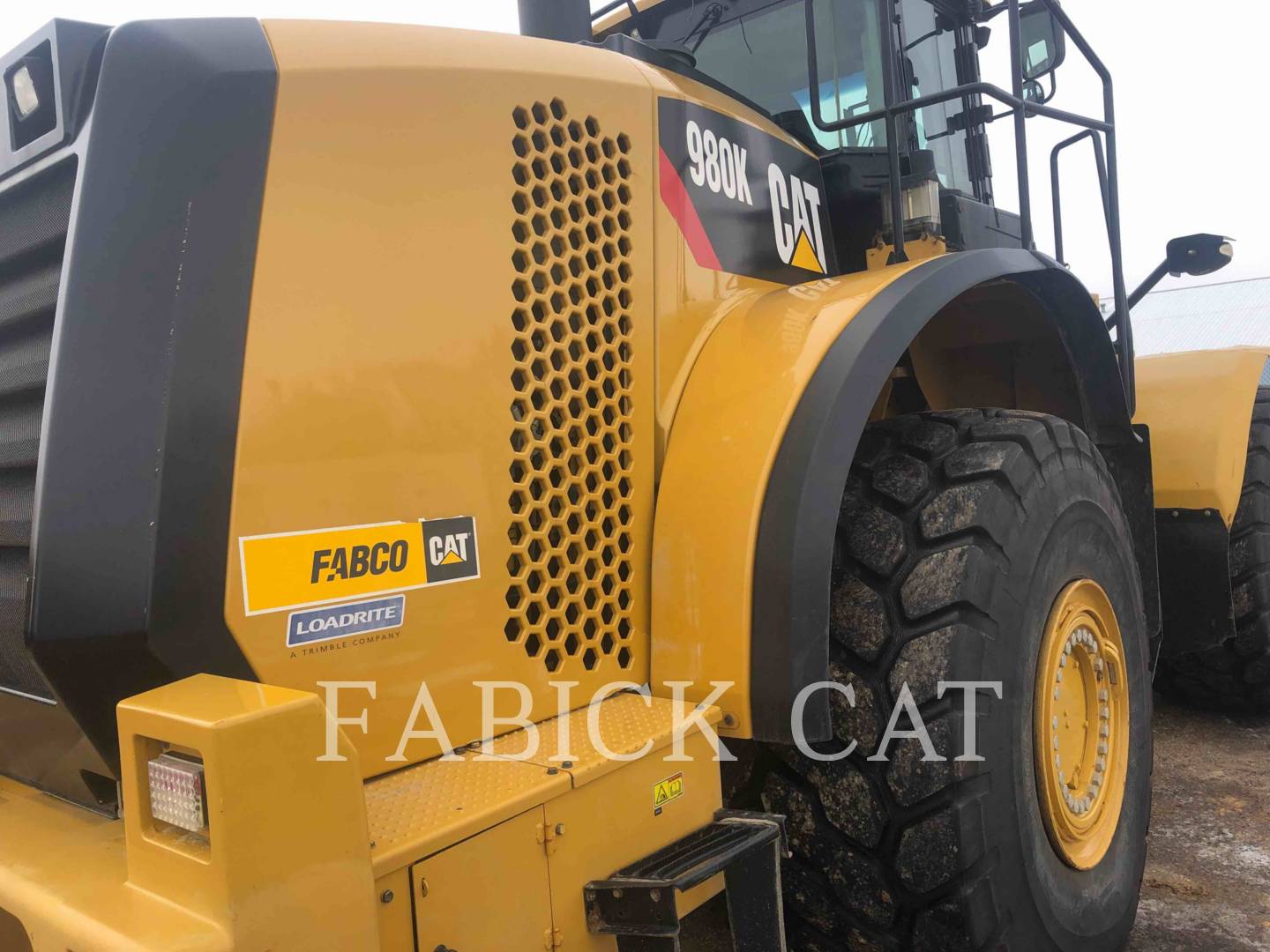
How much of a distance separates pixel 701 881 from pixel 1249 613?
11.0 ft

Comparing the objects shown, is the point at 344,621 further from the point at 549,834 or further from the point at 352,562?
the point at 549,834

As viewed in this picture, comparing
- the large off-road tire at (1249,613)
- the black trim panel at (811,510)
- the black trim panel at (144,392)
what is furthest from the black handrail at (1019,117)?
the black trim panel at (144,392)

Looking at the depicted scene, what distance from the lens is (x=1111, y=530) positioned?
103 inches

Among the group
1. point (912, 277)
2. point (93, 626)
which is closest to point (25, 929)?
point (93, 626)

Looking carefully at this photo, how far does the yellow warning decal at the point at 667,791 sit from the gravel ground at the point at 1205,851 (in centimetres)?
104

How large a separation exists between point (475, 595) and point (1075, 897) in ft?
4.91

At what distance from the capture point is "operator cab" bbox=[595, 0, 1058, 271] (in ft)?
9.43

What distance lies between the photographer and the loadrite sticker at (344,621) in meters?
1.55

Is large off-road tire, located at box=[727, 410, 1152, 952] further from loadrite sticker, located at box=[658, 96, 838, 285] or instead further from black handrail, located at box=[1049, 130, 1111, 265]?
black handrail, located at box=[1049, 130, 1111, 265]

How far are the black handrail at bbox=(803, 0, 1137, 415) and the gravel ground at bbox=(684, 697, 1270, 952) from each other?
134 cm

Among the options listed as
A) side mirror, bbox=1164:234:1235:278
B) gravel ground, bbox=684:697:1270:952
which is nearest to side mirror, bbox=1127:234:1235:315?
side mirror, bbox=1164:234:1235:278

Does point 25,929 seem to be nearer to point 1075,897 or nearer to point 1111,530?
point 1075,897

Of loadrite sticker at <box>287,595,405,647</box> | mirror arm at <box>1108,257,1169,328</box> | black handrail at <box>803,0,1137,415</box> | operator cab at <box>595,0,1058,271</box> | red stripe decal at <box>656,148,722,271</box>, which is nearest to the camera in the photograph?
loadrite sticker at <box>287,595,405,647</box>

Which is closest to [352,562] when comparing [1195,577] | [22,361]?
[22,361]
